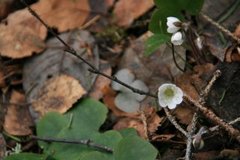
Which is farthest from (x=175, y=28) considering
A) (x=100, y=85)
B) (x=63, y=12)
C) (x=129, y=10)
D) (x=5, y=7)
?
(x=5, y=7)

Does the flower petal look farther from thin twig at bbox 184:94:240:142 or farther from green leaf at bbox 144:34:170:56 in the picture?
green leaf at bbox 144:34:170:56

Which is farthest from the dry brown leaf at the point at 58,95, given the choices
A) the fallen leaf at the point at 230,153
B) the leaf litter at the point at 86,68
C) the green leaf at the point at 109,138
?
the fallen leaf at the point at 230,153

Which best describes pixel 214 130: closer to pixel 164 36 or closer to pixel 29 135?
pixel 164 36

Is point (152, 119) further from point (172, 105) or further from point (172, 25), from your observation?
point (172, 25)

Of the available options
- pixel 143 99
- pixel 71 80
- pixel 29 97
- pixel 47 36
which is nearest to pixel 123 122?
pixel 143 99

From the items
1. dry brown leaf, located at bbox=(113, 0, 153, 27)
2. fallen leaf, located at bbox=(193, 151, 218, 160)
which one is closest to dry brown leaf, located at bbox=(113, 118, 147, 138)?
fallen leaf, located at bbox=(193, 151, 218, 160)
